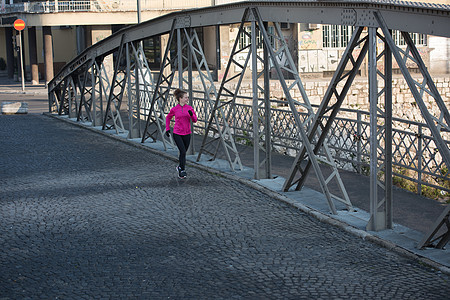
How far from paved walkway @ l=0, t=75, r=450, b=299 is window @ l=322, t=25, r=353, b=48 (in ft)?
101

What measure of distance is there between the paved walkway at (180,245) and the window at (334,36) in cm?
3084

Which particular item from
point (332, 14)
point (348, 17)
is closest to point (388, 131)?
point (348, 17)

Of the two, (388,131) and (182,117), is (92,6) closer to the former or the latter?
(182,117)

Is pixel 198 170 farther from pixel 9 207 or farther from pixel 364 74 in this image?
pixel 364 74

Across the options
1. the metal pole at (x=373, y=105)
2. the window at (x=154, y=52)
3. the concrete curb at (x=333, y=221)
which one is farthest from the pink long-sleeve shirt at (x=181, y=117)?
the window at (x=154, y=52)

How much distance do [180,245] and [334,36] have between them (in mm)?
36280

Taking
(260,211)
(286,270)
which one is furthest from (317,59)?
(286,270)

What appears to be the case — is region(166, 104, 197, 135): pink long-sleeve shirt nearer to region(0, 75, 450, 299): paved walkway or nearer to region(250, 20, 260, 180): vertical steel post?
region(0, 75, 450, 299): paved walkway

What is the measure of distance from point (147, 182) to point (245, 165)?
2.42 meters

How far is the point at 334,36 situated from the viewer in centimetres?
4291

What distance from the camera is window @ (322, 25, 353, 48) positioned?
4250 centimetres

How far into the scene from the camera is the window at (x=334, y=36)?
42.5 metres

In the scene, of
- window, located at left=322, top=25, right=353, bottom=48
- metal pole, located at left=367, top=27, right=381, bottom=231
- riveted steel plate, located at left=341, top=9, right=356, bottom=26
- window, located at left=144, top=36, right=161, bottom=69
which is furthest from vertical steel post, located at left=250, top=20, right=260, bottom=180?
window, located at left=144, top=36, right=161, bottom=69

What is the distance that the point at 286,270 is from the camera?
7207mm
